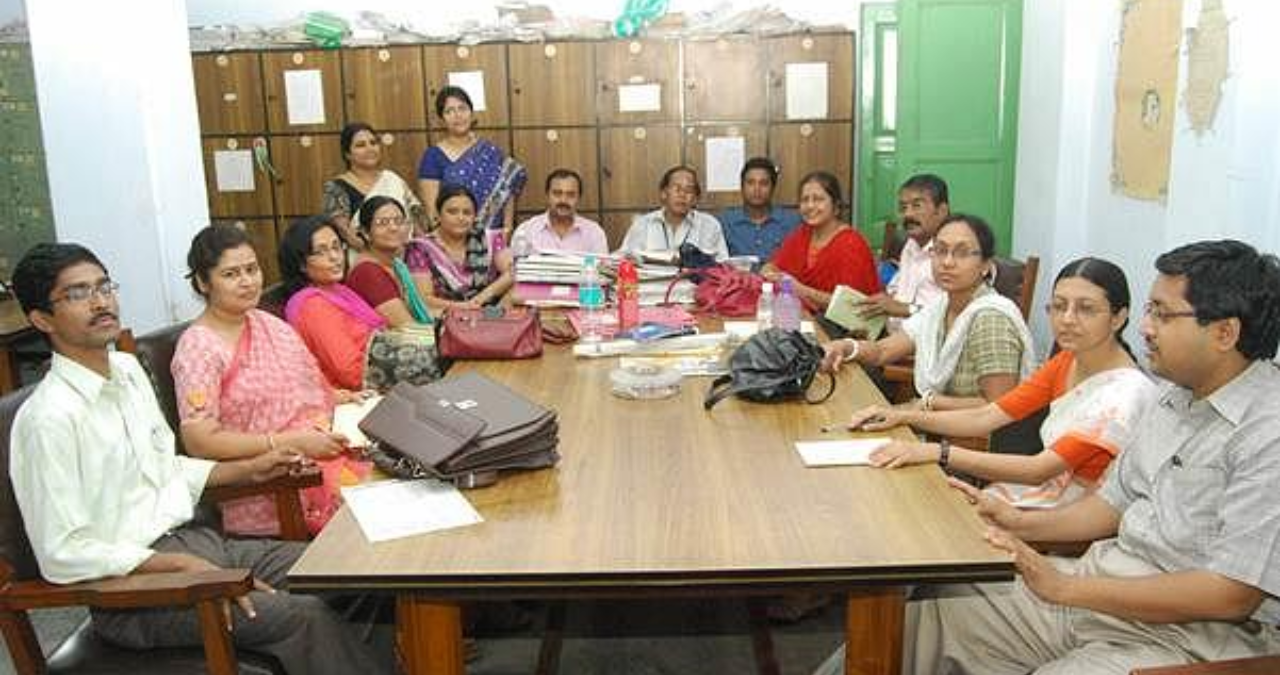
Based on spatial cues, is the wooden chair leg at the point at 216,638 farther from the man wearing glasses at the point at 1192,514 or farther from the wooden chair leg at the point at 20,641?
the man wearing glasses at the point at 1192,514

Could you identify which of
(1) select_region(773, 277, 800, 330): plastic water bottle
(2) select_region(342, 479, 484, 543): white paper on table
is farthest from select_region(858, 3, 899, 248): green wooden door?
(2) select_region(342, 479, 484, 543): white paper on table

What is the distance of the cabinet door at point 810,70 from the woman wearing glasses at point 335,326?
3.16m

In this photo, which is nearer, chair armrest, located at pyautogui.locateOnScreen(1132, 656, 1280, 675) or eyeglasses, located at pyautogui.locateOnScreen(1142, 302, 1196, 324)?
chair armrest, located at pyautogui.locateOnScreen(1132, 656, 1280, 675)

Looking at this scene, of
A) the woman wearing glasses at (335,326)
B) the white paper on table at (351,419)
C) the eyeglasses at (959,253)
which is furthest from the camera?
the woman wearing glasses at (335,326)

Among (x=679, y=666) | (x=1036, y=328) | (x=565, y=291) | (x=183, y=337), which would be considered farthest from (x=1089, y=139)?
(x=183, y=337)

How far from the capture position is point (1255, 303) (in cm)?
163

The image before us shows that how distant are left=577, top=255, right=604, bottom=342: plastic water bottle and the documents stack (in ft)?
3.72

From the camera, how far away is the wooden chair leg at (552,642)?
8.47 feet

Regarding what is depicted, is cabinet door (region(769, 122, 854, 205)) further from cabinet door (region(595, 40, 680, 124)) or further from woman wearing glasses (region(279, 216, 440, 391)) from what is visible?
woman wearing glasses (region(279, 216, 440, 391))

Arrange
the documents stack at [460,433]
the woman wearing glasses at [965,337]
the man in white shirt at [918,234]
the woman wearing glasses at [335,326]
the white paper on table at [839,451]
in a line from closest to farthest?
the documents stack at [460,433] → the white paper on table at [839,451] → the woman wearing glasses at [965,337] → the woman wearing glasses at [335,326] → the man in white shirt at [918,234]

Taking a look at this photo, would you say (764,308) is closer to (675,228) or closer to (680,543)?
(675,228)

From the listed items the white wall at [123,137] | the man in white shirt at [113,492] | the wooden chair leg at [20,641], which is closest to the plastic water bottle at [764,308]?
the man in white shirt at [113,492]

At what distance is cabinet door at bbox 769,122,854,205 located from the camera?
18.6 ft

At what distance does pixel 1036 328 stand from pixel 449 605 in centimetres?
413
